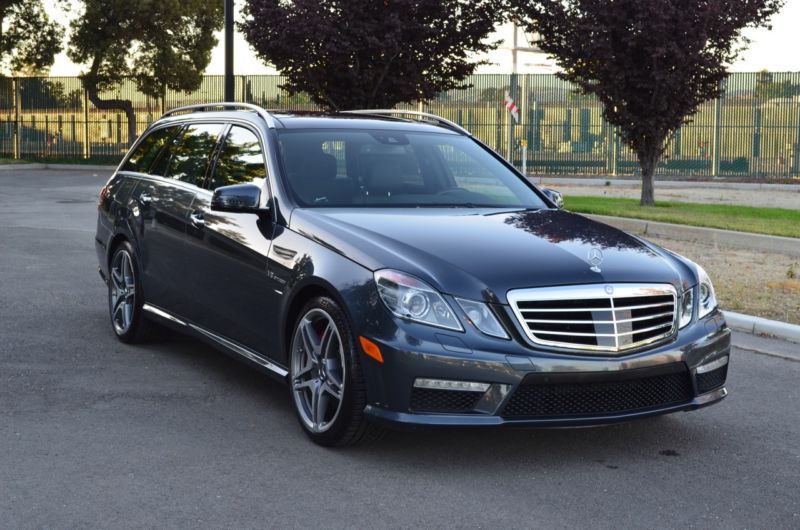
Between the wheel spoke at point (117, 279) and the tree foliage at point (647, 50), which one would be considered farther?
the tree foliage at point (647, 50)

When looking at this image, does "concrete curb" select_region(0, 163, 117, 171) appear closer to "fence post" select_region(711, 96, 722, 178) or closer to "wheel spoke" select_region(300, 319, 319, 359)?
"fence post" select_region(711, 96, 722, 178)

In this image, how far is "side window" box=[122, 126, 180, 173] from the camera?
7.68 metres

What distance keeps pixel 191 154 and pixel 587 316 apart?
327 cm

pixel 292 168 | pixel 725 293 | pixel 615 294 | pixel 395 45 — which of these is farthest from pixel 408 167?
pixel 395 45

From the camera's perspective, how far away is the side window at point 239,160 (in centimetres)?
623

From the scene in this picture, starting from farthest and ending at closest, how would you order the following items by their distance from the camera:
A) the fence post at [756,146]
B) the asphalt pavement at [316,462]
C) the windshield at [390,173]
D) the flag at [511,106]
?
the fence post at [756,146] → the flag at [511,106] → the windshield at [390,173] → the asphalt pavement at [316,462]

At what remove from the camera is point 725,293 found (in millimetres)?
9852

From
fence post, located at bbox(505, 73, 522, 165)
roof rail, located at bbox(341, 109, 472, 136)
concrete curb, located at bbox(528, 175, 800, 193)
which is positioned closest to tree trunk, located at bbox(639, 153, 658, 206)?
concrete curb, located at bbox(528, 175, 800, 193)

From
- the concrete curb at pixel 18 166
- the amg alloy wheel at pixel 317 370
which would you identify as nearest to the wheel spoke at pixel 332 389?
the amg alloy wheel at pixel 317 370

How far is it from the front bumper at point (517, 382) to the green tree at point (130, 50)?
38627 mm

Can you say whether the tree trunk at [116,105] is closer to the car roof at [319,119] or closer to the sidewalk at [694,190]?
the sidewalk at [694,190]

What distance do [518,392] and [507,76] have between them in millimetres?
32855

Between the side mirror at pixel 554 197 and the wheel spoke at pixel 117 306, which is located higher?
the side mirror at pixel 554 197

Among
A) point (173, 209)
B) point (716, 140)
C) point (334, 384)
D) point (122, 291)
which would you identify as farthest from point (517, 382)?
point (716, 140)
